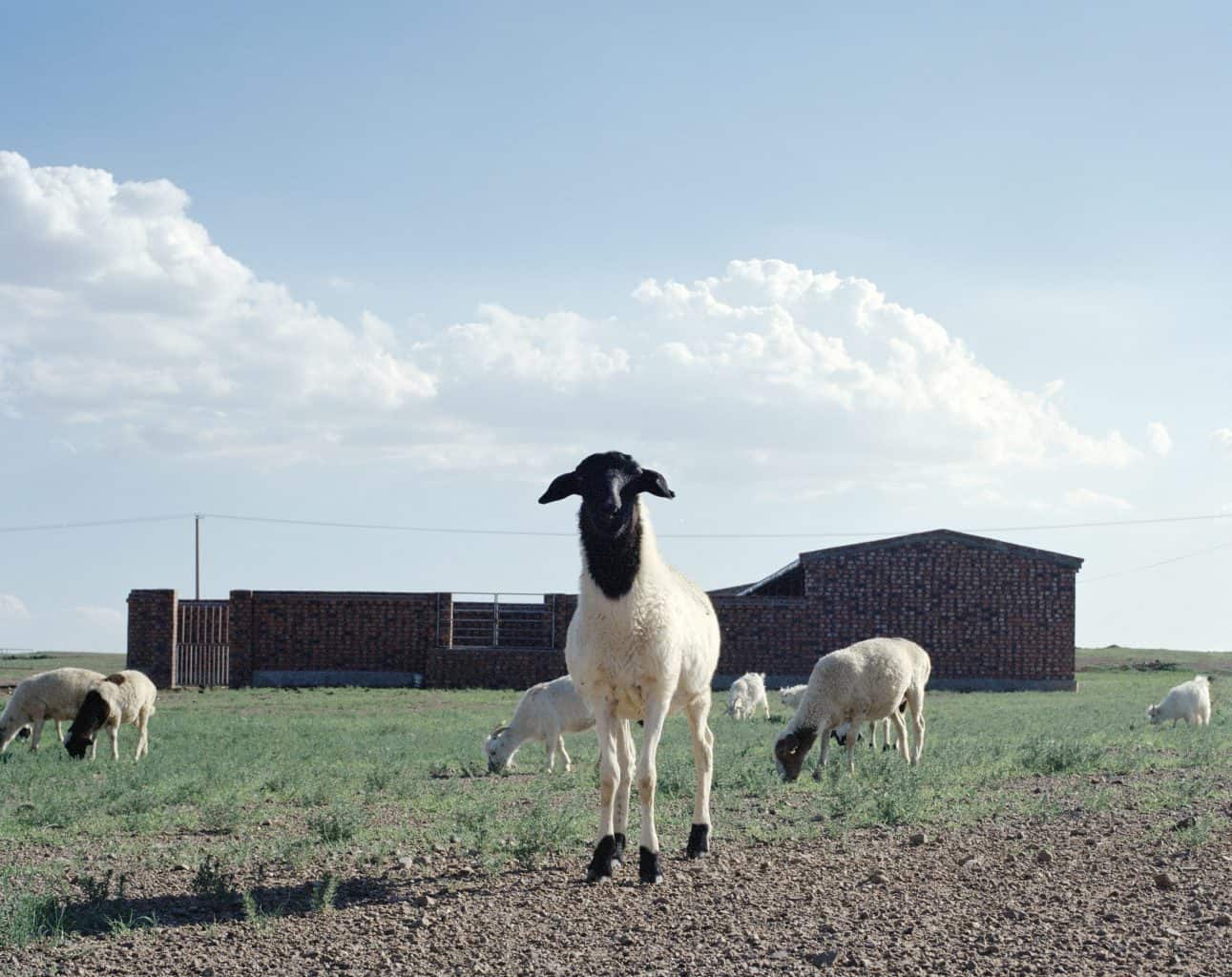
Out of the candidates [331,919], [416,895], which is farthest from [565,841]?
[331,919]

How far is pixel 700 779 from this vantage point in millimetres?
9586

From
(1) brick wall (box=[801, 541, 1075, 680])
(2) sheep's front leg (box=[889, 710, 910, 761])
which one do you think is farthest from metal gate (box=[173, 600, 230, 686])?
(2) sheep's front leg (box=[889, 710, 910, 761])

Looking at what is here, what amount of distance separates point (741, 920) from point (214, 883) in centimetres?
364

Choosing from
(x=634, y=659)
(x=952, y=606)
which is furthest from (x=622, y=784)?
(x=952, y=606)

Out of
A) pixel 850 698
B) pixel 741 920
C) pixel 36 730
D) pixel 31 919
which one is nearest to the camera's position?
pixel 741 920

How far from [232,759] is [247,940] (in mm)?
10797

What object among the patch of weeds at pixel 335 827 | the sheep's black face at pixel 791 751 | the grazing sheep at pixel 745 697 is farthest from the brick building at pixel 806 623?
the patch of weeds at pixel 335 827

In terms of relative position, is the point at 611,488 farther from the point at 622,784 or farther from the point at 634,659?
the point at 622,784

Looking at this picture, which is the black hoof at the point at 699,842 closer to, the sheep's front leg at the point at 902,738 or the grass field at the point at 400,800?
the grass field at the point at 400,800

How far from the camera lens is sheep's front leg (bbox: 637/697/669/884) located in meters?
8.54

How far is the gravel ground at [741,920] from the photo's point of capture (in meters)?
6.68

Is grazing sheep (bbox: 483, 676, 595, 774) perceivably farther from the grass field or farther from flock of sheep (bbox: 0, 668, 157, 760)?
flock of sheep (bbox: 0, 668, 157, 760)

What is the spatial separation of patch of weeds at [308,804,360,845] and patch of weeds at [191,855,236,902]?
142cm

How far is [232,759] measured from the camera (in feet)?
57.8
